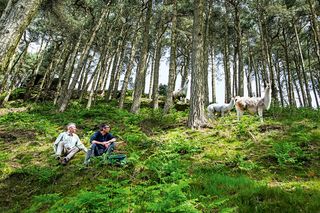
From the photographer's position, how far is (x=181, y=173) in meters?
6.17

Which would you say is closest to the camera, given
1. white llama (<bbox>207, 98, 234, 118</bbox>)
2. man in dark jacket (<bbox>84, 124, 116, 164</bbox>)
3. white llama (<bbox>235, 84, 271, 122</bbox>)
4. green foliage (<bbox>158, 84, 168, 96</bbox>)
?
man in dark jacket (<bbox>84, 124, 116, 164</bbox>)

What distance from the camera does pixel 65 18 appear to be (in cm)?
1581

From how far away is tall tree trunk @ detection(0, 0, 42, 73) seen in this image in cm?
406

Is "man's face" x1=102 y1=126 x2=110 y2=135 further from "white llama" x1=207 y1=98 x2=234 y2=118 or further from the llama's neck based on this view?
the llama's neck

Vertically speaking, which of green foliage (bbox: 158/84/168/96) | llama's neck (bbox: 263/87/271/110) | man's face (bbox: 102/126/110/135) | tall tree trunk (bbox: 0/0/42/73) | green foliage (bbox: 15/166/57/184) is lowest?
green foliage (bbox: 15/166/57/184)

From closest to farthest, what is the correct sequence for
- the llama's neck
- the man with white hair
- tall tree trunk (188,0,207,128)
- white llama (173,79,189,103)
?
the man with white hair
tall tree trunk (188,0,207,128)
the llama's neck
white llama (173,79,189,103)

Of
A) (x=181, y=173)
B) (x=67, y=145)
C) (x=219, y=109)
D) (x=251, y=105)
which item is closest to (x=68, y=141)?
(x=67, y=145)

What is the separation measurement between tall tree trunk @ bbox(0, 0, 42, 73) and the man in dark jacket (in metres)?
4.23

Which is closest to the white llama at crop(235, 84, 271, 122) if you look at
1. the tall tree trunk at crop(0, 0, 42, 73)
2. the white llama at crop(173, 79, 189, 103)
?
the tall tree trunk at crop(0, 0, 42, 73)

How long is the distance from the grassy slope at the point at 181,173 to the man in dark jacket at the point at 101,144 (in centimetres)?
37

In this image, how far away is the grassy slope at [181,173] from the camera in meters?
4.48

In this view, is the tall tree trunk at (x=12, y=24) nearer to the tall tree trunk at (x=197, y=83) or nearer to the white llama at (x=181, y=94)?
the tall tree trunk at (x=197, y=83)

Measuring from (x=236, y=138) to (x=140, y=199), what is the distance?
16.1ft

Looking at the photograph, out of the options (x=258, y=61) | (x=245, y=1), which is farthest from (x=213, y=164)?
(x=258, y=61)
